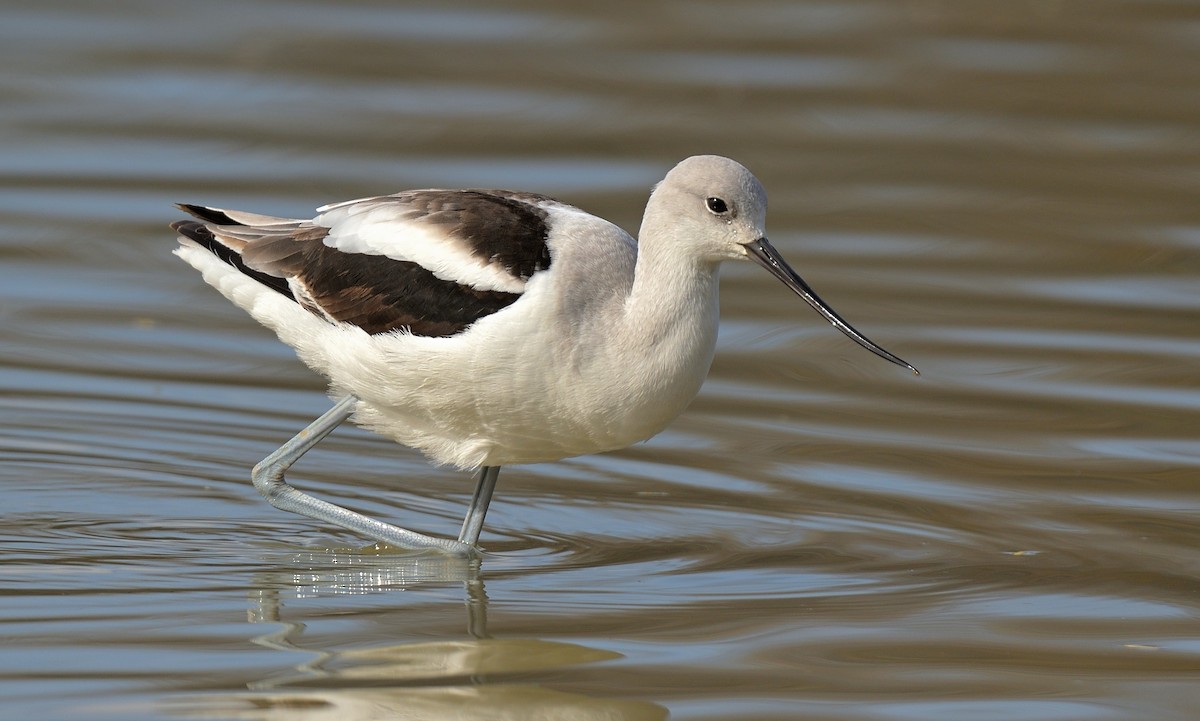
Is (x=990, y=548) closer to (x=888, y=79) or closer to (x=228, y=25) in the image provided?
(x=888, y=79)

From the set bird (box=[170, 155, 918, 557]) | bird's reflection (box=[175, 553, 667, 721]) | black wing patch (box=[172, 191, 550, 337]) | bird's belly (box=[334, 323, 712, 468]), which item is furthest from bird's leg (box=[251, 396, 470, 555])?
bird's reflection (box=[175, 553, 667, 721])

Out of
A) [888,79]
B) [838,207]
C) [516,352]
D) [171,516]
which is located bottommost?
[171,516]

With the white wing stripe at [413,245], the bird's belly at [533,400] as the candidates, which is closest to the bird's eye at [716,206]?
the bird's belly at [533,400]

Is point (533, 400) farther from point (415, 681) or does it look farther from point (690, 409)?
point (690, 409)

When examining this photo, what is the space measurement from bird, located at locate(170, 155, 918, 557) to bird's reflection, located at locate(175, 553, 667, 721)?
25.3 inches

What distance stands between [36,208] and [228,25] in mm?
2979

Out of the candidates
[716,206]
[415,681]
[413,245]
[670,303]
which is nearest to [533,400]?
[670,303]

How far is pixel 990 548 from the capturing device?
23.4ft

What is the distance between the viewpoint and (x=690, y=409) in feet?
29.5

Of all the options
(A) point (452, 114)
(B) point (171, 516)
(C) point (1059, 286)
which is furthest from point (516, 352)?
(A) point (452, 114)

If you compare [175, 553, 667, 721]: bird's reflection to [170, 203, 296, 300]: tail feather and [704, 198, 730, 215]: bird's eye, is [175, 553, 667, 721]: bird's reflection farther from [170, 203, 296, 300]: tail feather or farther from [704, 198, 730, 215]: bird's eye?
[704, 198, 730, 215]: bird's eye

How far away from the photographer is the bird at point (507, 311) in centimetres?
649

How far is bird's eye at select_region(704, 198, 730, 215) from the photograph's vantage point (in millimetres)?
6508

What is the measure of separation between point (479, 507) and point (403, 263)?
0.93m
